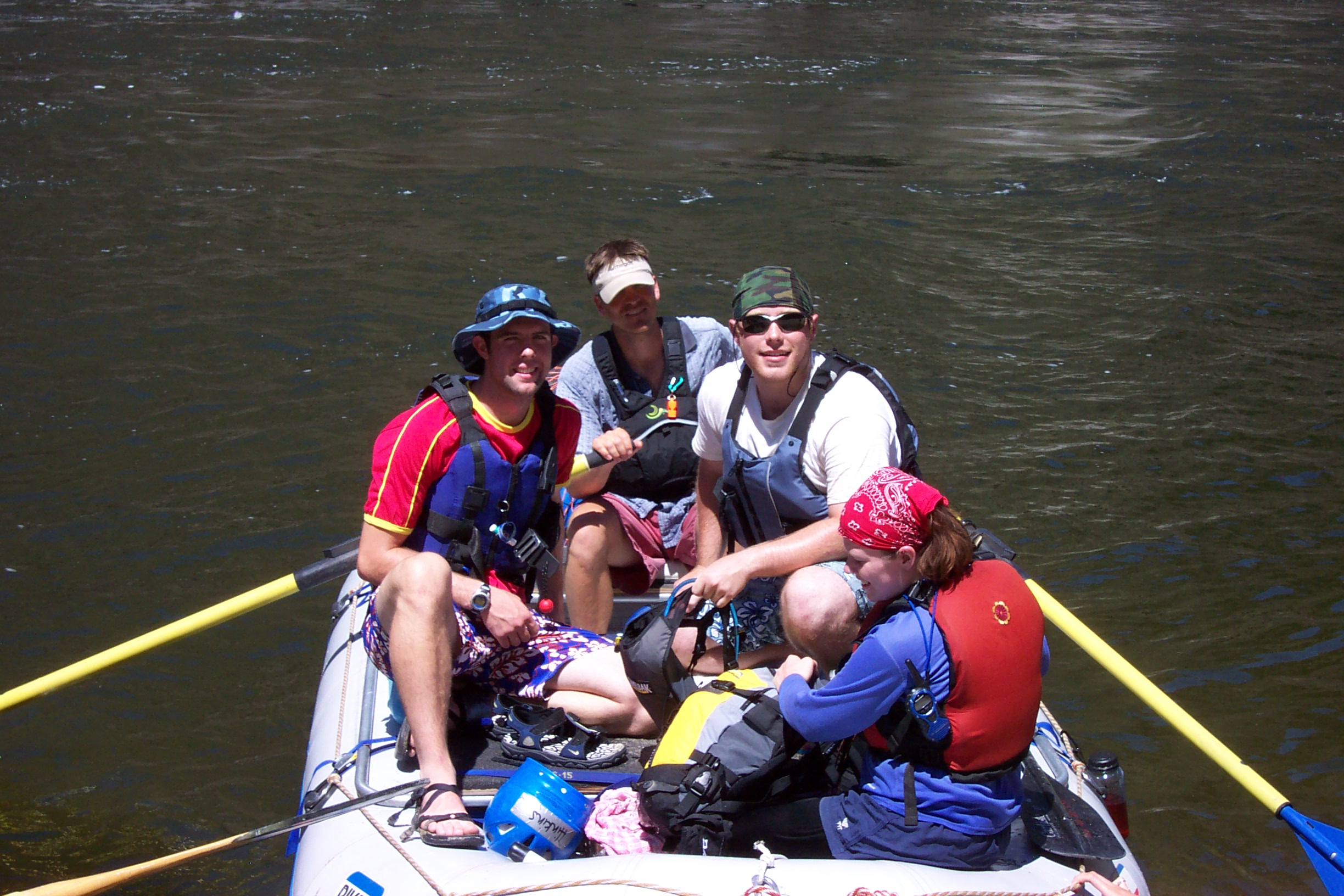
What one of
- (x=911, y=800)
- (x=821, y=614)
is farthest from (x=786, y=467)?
(x=911, y=800)

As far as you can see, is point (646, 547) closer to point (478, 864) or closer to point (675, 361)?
point (675, 361)

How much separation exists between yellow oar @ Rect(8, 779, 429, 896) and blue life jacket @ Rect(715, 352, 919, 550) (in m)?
1.21

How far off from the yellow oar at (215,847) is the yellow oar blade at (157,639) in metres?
1.28

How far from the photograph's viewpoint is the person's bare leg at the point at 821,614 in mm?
3111

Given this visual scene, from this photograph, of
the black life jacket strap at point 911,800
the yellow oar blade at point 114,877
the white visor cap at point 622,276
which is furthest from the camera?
the white visor cap at point 622,276

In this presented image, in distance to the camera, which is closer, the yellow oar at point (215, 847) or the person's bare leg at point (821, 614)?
the yellow oar at point (215, 847)

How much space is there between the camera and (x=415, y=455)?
10.6ft

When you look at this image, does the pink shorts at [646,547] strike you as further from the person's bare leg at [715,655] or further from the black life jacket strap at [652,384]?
the person's bare leg at [715,655]

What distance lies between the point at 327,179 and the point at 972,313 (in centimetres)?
672

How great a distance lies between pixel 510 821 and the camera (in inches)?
112

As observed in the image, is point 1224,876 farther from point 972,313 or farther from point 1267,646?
point 972,313

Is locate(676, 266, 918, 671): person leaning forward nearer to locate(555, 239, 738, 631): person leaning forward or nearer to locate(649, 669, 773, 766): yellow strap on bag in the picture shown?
locate(649, 669, 773, 766): yellow strap on bag

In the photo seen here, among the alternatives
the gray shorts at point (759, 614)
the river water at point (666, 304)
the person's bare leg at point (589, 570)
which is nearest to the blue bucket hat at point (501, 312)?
the person's bare leg at point (589, 570)

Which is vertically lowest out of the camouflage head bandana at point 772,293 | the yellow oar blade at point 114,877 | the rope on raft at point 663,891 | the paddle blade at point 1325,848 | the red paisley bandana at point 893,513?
the paddle blade at point 1325,848
